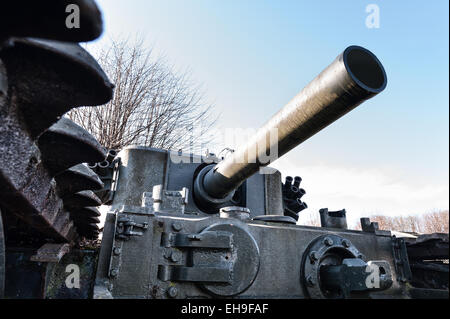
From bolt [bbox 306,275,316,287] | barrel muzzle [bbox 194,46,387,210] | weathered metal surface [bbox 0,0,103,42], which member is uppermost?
barrel muzzle [bbox 194,46,387,210]

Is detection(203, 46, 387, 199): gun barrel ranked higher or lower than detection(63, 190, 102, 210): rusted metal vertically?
higher

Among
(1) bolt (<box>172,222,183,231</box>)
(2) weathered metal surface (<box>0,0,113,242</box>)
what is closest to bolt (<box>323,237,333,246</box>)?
(1) bolt (<box>172,222,183,231</box>)

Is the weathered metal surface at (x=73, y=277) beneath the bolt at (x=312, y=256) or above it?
beneath

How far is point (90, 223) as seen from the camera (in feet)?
10.9

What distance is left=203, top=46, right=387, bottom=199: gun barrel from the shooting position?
1832 mm

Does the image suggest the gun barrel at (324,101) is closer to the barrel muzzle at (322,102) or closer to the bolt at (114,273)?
the barrel muzzle at (322,102)

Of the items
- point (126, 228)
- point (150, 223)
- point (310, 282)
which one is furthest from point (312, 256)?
point (126, 228)

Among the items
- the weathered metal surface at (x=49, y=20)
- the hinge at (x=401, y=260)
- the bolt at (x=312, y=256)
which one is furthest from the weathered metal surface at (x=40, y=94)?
the hinge at (x=401, y=260)

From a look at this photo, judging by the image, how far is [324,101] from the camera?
78.2 inches

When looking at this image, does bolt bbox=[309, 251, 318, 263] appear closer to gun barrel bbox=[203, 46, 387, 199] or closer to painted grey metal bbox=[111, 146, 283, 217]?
gun barrel bbox=[203, 46, 387, 199]

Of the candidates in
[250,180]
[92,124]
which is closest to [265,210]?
[250,180]

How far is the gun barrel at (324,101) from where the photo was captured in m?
1.83

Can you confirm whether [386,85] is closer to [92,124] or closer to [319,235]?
[319,235]
